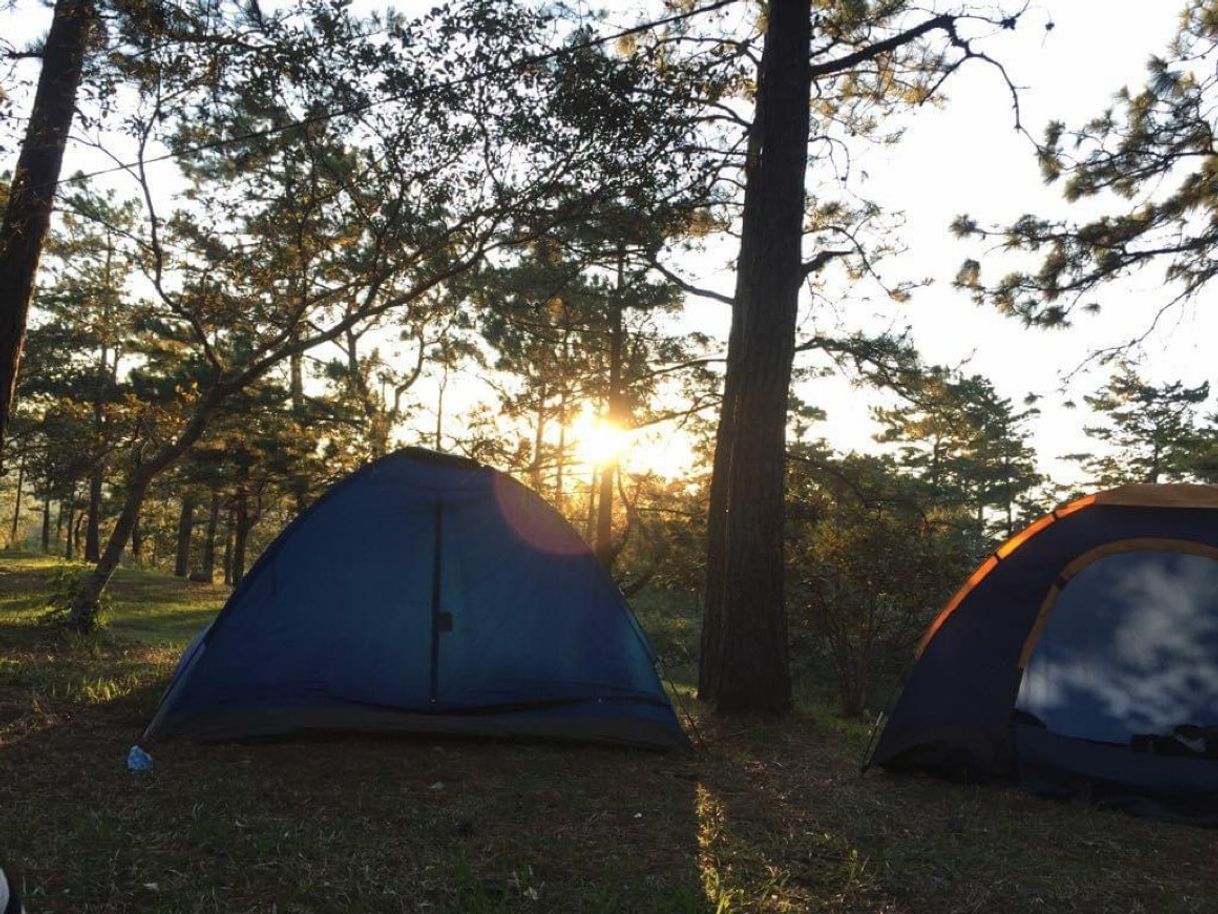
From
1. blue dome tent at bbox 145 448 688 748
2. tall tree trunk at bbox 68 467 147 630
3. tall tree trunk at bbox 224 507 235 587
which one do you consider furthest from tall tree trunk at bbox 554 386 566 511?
tall tree trunk at bbox 224 507 235 587

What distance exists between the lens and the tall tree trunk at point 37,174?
7.71 metres

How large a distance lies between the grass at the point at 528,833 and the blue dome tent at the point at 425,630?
224 millimetres

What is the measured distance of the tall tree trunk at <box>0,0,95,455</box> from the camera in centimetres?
771

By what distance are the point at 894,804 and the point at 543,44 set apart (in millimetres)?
6747

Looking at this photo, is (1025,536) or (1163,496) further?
(1025,536)

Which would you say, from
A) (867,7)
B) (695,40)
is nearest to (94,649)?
(695,40)

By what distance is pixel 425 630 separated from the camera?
220 inches

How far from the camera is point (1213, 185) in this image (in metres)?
8.53

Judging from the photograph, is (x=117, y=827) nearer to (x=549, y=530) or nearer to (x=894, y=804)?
(x=549, y=530)

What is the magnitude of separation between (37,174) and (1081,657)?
9.72m

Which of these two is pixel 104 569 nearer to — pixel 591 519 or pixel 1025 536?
pixel 1025 536

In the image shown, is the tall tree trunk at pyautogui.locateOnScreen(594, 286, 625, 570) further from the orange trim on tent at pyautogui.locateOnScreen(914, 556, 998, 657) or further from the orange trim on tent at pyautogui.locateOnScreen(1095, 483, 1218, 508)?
the orange trim on tent at pyautogui.locateOnScreen(1095, 483, 1218, 508)

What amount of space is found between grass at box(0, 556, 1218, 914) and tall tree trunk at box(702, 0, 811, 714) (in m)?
0.97

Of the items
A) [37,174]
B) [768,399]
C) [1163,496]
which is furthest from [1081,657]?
[37,174]
